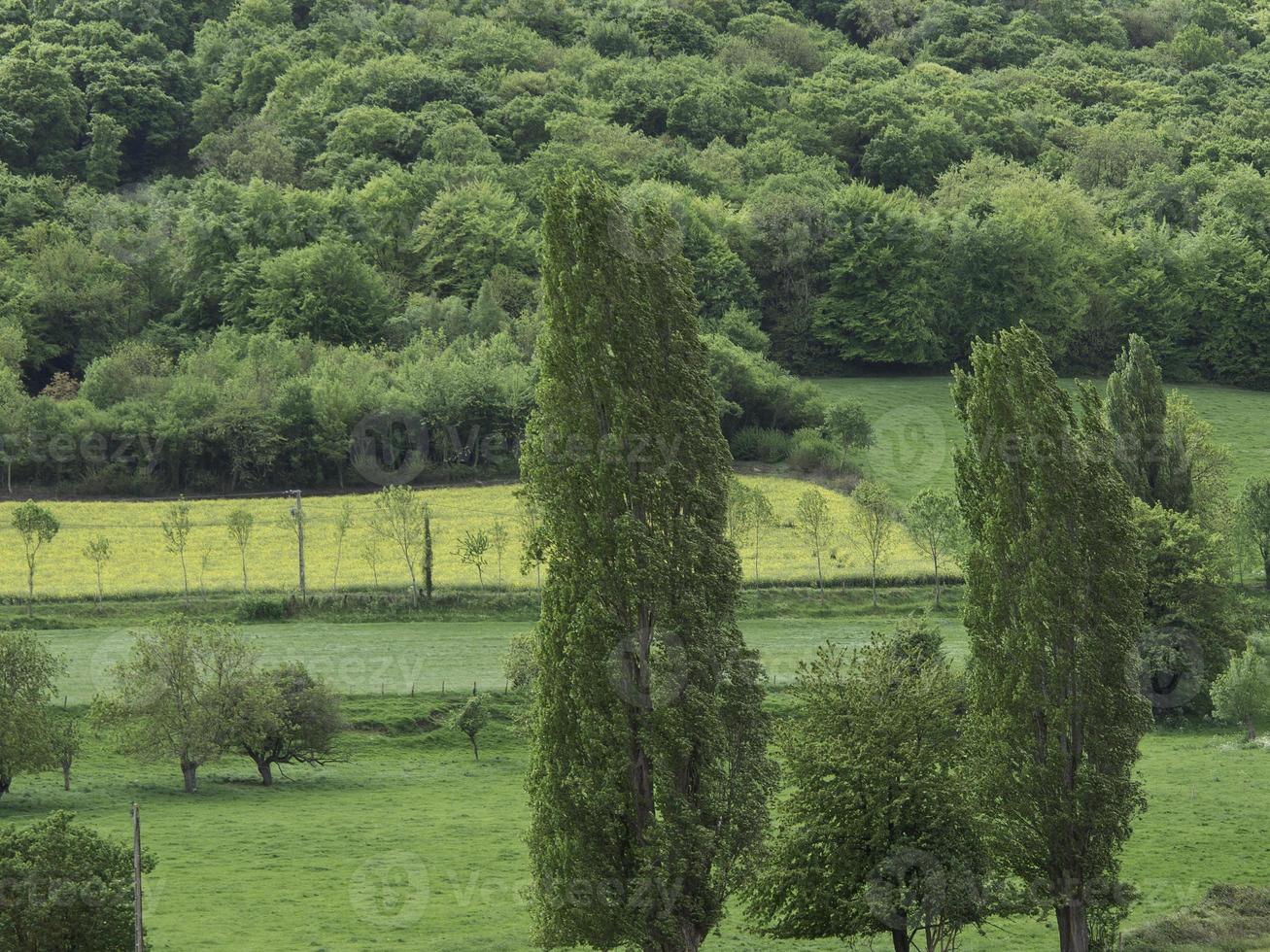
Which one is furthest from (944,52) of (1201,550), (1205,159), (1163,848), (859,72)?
(1163,848)

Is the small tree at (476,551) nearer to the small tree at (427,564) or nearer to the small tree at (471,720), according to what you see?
the small tree at (427,564)

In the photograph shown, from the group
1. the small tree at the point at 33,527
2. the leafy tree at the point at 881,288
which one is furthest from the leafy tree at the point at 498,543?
the leafy tree at the point at 881,288

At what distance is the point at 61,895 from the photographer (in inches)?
1334

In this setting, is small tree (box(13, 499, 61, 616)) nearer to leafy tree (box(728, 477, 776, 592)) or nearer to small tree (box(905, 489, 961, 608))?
leafy tree (box(728, 477, 776, 592))

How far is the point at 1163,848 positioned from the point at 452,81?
134315 mm

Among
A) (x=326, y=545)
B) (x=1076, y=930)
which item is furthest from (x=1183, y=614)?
(x=326, y=545)

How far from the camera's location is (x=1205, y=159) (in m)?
152

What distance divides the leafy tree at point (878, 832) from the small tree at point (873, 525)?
3667 cm

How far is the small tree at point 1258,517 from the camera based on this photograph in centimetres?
8019

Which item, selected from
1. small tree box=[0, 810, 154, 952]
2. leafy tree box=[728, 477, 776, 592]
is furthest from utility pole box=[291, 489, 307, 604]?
small tree box=[0, 810, 154, 952]

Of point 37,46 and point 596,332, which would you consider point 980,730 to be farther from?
point 37,46

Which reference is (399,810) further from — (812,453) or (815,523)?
(812,453)

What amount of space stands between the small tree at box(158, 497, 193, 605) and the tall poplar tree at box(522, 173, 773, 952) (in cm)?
4287

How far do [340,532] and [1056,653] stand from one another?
4678cm
